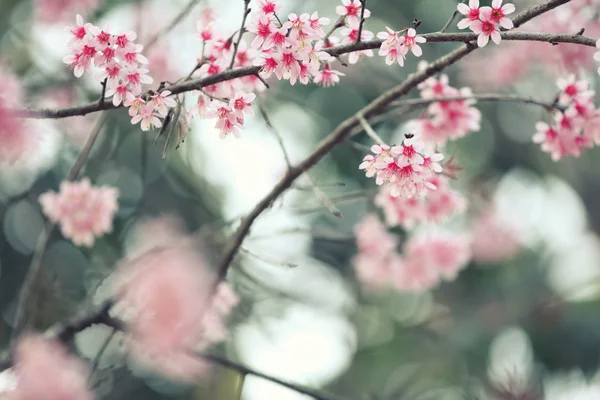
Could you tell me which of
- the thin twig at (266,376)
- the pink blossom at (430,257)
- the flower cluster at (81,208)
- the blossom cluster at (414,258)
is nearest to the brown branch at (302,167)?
the thin twig at (266,376)

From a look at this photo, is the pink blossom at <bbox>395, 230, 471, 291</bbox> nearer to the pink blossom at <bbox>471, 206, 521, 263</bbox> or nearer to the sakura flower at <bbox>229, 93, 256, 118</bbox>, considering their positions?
the sakura flower at <bbox>229, 93, 256, 118</bbox>

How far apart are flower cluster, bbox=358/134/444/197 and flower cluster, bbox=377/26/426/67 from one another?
0.16 meters

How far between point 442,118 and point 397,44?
0.56m

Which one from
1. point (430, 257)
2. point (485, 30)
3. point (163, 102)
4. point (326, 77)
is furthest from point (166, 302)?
point (430, 257)

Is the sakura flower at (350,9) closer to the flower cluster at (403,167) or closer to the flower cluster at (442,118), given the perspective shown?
the flower cluster at (403,167)

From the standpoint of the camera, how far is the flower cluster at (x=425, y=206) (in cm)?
183

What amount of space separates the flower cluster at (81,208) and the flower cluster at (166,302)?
0.38 meters

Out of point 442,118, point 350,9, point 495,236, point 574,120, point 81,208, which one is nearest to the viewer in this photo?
point 350,9

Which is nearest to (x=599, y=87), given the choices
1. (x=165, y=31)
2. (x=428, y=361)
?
(x=428, y=361)

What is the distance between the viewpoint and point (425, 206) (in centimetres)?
186

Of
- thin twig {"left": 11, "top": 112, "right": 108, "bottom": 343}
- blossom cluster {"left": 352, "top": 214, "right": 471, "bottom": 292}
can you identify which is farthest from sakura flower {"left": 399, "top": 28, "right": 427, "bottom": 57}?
blossom cluster {"left": 352, "top": 214, "right": 471, "bottom": 292}

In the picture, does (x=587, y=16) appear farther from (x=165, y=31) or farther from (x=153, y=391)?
(x=153, y=391)

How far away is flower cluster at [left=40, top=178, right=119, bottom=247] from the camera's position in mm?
2002

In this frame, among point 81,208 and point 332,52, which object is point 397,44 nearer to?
point 332,52
